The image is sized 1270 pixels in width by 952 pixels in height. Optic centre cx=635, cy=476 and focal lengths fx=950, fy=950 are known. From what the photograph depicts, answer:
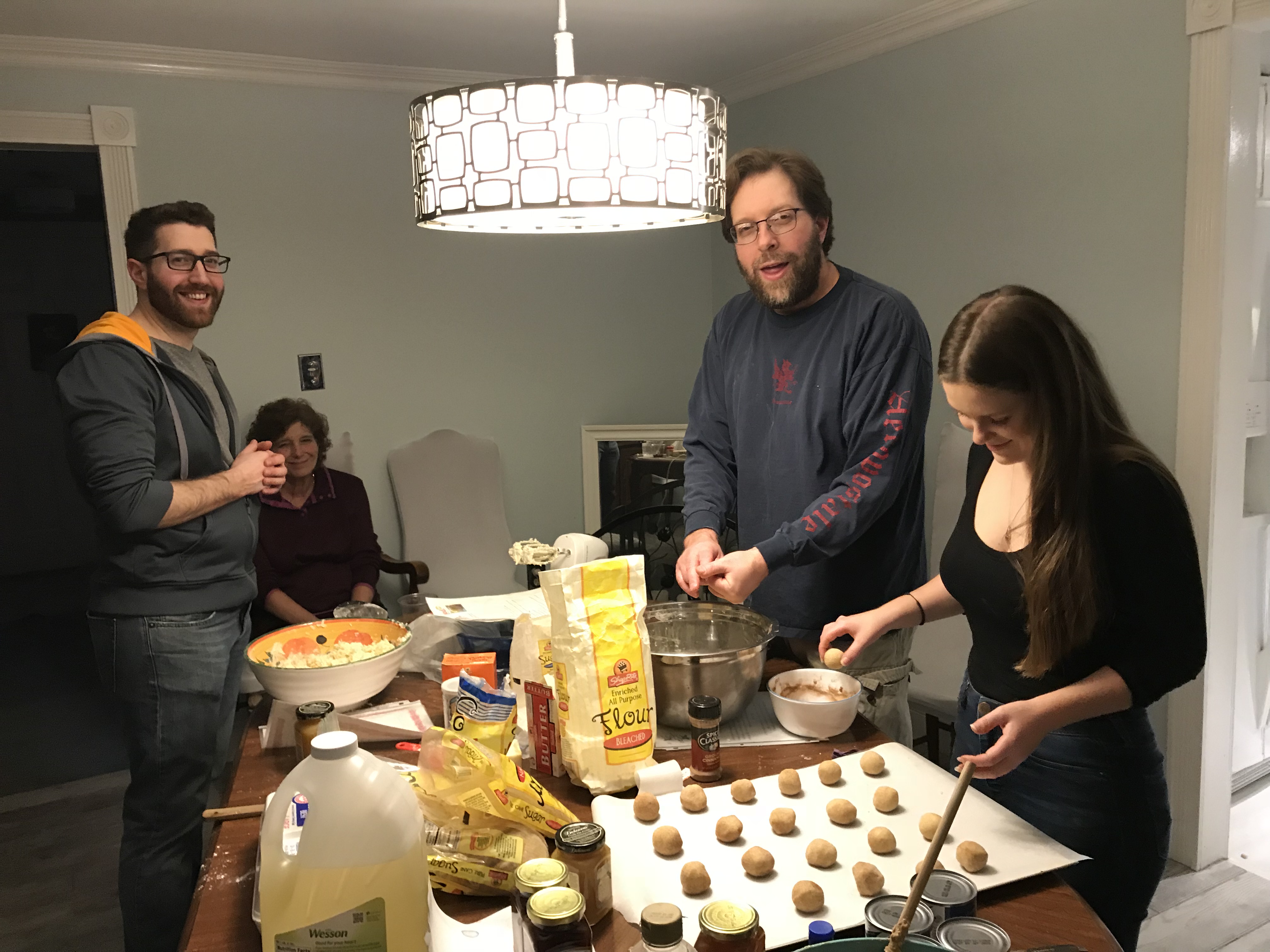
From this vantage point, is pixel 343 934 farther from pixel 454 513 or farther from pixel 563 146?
pixel 454 513

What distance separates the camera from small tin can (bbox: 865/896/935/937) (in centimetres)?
92

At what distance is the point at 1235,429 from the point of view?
2.56 metres

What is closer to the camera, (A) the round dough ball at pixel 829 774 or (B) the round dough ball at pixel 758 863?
(B) the round dough ball at pixel 758 863

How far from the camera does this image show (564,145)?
3.89 ft

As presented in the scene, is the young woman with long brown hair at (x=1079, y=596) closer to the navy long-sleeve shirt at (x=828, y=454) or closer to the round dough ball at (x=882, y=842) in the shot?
the round dough ball at (x=882, y=842)

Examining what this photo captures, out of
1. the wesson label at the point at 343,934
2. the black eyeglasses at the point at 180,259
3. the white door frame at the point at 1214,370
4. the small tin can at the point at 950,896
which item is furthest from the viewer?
the white door frame at the point at 1214,370

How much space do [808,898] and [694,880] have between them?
0.13 meters

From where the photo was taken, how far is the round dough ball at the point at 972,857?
3.61ft

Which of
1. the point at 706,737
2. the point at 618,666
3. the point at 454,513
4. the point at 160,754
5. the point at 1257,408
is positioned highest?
the point at 1257,408

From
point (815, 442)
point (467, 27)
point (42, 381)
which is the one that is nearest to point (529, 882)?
point (815, 442)

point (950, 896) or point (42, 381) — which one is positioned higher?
point (42, 381)

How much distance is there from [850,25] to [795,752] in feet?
9.19

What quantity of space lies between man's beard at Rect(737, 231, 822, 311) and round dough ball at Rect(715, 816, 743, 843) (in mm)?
1065

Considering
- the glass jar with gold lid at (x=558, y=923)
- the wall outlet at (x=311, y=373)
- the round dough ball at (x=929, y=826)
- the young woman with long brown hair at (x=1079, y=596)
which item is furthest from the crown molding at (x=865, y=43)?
the glass jar with gold lid at (x=558, y=923)
